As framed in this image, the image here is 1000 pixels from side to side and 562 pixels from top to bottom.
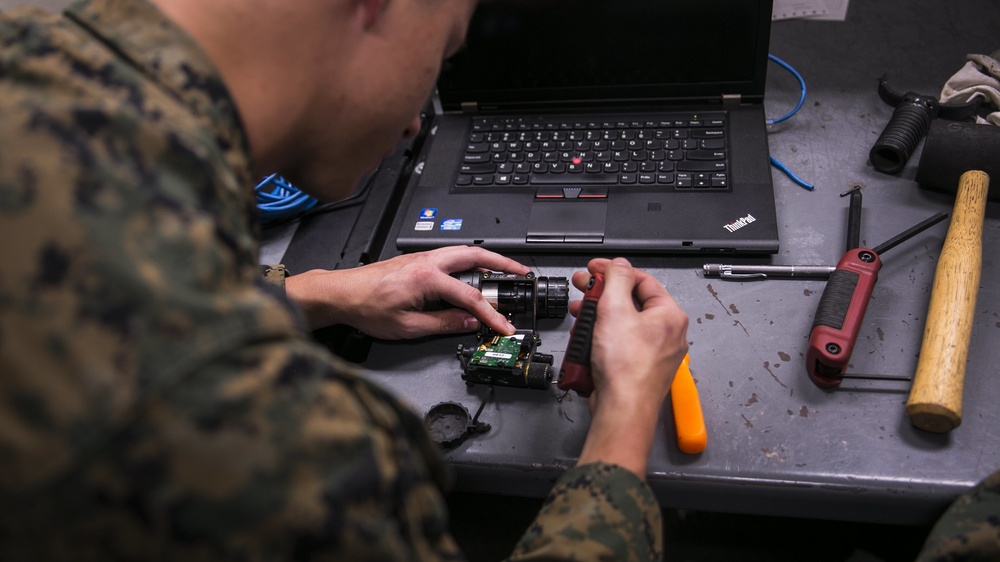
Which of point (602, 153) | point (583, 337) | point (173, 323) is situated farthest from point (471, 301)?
point (173, 323)

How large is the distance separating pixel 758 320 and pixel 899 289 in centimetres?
20

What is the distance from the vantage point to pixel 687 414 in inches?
30.8

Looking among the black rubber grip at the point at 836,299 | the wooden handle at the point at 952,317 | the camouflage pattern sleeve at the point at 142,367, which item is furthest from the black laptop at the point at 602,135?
the camouflage pattern sleeve at the point at 142,367

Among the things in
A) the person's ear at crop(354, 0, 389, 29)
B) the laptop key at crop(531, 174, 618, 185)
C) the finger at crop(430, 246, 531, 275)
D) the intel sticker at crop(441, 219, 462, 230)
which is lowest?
the finger at crop(430, 246, 531, 275)

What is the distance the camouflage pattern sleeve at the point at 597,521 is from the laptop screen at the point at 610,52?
0.76 m

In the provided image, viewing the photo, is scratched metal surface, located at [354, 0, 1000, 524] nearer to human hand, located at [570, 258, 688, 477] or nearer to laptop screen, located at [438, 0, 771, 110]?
human hand, located at [570, 258, 688, 477]

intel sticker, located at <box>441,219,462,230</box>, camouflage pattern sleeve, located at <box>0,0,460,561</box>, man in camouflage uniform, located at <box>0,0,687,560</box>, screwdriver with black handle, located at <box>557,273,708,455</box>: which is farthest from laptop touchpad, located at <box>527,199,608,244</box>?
camouflage pattern sleeve, located at <box>0,0,460,561</box>

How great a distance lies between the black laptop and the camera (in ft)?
3.41

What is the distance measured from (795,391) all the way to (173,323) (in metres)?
0.70

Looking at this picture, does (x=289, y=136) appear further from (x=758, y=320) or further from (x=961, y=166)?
(x=961, y=166)

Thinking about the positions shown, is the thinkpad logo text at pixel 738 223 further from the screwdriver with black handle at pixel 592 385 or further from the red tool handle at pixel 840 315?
the screwdriver with black handle at pixel 592 385

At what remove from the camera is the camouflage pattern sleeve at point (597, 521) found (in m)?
0.63

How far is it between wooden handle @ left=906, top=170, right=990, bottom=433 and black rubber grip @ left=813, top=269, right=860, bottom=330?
0.30ft

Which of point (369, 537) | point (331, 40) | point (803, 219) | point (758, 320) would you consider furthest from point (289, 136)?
point (803, 219)
